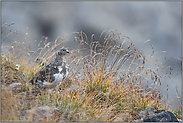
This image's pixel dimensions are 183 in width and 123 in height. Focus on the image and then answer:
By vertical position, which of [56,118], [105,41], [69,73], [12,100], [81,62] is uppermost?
[105,41]

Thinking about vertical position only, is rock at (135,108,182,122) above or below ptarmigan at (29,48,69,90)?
below

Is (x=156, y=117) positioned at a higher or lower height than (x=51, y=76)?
lower

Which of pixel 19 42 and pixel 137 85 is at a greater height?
pixel 19 42

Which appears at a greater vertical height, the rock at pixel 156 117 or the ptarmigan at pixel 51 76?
the ptarmigan at pixel 51 76


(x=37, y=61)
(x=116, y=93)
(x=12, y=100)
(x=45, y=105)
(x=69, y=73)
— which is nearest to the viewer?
(x=12, y=100)

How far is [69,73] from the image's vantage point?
14.3 feet

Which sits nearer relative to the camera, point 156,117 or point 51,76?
point 156,117

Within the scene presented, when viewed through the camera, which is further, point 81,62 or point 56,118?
point 81,62

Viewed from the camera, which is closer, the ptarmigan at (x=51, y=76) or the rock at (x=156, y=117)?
the rock at (x=156, y=117)

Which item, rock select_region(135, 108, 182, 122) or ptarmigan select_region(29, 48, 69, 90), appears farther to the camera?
ptarmigan select_region(29, 48, 69, 90)

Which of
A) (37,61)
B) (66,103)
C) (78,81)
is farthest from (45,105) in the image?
(37,61)

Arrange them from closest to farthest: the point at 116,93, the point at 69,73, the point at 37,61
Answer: the point at 116,93 < the point at 69,73 < the point at 37,61

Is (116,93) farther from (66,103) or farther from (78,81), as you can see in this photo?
(66,103)

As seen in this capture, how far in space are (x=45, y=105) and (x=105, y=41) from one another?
199cm
